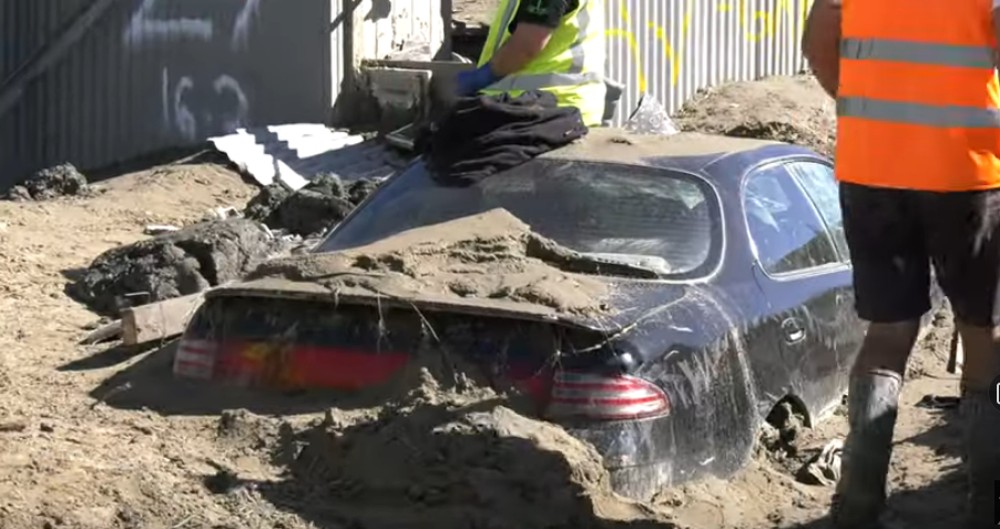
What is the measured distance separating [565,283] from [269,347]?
100 centimetres

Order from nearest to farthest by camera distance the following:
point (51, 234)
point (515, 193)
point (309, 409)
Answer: point (309, 409)
point (515, 193)
point (51, 234)

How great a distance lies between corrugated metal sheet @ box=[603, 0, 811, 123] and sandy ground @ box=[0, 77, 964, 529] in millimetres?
7835

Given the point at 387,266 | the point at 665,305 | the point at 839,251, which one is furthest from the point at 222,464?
the point at 839,251

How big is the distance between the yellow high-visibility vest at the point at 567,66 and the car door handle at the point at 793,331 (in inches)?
61.2

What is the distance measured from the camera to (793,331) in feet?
19.7

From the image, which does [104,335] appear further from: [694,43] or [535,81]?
[694,43]

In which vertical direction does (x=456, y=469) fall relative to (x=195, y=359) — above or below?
below

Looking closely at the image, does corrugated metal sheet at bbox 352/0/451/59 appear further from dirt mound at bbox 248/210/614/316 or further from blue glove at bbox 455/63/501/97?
dirt mound at bbox 248/210/614/316

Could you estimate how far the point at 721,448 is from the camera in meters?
5.38

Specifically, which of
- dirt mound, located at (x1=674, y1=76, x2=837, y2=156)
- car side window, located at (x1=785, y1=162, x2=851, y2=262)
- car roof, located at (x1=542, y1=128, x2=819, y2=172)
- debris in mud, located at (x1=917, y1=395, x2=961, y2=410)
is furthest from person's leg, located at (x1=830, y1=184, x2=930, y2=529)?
dirt mound, located at (x1=674, y1=76, x2=837, y2=156)

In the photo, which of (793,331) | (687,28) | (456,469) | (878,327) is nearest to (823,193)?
(793,331)

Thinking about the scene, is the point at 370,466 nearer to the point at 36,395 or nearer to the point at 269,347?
the point at 269,347

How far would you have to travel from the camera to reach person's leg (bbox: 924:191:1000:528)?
4781mm

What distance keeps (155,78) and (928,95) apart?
29.5 feet
